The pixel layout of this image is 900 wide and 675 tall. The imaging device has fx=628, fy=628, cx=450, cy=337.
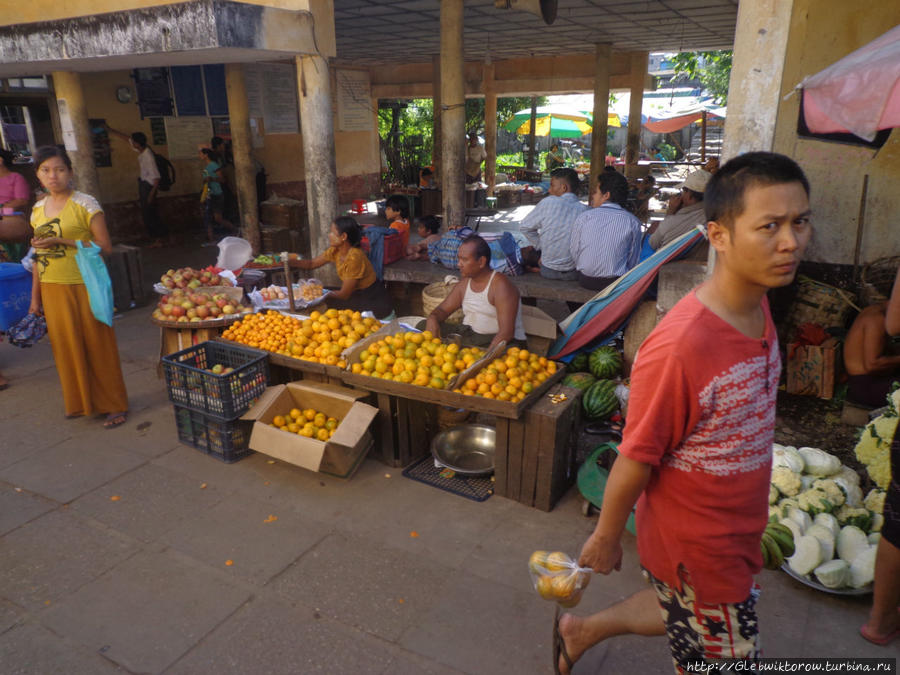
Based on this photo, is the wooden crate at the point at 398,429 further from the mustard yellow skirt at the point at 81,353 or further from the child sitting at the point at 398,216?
the child sitting at the point at 398,216

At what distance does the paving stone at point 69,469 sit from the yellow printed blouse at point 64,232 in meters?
1.27

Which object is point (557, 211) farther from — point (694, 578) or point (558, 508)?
point (694, 578)

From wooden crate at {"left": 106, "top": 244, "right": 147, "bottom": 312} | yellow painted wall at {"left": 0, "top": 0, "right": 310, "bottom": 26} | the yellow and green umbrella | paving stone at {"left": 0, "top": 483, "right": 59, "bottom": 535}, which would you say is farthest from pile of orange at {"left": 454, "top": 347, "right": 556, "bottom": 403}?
the yellow and green umbrella

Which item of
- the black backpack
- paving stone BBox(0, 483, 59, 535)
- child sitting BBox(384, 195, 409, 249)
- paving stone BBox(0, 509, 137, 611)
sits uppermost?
the black backpack

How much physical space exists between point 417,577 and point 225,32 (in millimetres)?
5375

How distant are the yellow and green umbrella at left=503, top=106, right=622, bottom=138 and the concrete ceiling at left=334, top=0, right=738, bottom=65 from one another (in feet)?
19.6

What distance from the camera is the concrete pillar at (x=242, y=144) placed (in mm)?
10406

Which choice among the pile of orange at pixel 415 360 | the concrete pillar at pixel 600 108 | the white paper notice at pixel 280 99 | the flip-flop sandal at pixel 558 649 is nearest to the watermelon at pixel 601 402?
the pile of orange at pixel 415 360

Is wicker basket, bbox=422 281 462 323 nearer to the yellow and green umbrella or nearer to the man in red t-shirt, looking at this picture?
the man in red t-shirt

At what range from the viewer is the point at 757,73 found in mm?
Answer: 4059

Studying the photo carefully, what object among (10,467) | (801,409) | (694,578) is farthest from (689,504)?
(10,467)

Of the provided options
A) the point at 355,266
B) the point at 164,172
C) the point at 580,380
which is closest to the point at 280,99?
the point at 164,172

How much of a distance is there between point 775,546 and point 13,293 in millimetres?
7010

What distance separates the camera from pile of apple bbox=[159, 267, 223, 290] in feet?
20.3
